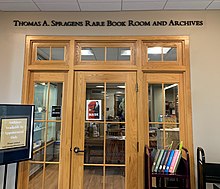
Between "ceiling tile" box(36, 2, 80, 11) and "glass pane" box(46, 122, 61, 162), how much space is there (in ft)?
5.66

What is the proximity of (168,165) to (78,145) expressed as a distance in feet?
4.12

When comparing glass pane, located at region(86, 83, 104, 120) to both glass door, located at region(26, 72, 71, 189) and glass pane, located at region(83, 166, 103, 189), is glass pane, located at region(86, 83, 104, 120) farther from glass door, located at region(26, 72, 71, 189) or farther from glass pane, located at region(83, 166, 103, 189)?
glass pane, located at region(83, 166, 103, 189)

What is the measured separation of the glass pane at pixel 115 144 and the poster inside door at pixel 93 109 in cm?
22

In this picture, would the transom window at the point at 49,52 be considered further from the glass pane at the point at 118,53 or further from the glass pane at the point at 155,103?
the glass pane at the point at 155,103

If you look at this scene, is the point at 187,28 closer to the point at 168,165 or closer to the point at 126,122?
the point at 126,122

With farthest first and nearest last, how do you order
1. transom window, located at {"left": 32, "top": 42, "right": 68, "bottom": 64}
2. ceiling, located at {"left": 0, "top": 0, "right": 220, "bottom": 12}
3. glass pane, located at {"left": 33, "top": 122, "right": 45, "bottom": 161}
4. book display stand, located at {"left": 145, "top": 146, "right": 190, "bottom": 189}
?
transom window, located at {"left": 32, "top": 42, "right": 68, "bottom": 64} < glass pane, located at {"left": 33, "top": 122, "right": 45, "bottom": 161} < ceiling, located at {"left": 0, "top": 0, "right": 220, "bottom": 12} < book display stand, located at {"left": 145, "top": 146, "right": 190, "bottom": 189}

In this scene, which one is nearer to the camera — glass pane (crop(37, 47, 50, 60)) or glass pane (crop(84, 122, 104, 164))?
glass pane (crop(84, 122, 104, 164))

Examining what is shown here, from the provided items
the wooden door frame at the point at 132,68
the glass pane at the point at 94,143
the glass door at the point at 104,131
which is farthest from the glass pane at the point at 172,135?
the glass pane at the point at 94,143

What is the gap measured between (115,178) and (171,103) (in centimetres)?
135

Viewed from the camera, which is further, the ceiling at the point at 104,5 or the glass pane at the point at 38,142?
the glass pane at the point at 38,142

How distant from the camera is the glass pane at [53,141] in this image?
2.72 metres

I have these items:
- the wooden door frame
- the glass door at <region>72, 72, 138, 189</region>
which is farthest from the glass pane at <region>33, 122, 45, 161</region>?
the glass door at <region>72, 72, 138, 189</region>

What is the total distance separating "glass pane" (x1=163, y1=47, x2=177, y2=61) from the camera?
9.18 ft

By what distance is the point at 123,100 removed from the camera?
278cm
